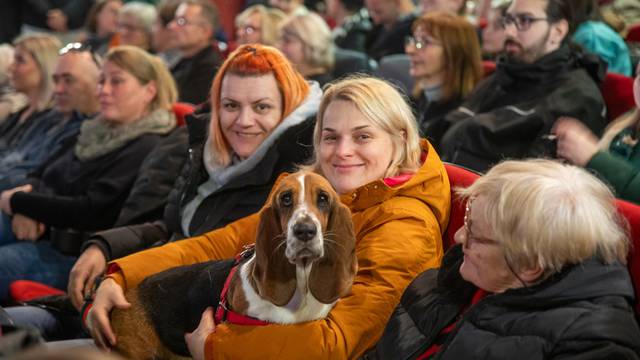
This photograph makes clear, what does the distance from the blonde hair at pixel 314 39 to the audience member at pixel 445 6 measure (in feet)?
2.33

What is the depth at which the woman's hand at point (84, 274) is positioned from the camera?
3139 millimetres

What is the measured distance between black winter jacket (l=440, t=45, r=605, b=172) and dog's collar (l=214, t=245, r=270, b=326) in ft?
5.38

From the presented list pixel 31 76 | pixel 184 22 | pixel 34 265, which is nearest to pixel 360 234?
pixel 34 265

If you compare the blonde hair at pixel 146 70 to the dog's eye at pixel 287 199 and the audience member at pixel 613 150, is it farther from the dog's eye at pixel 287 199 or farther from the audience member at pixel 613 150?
the dog's eye at pixel 287 199

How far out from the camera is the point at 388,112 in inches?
104

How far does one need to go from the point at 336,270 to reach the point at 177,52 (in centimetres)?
463

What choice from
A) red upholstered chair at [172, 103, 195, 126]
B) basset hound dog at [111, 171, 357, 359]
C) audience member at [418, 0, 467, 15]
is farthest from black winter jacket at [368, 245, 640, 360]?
audience member at [418, 0, 467, 15]

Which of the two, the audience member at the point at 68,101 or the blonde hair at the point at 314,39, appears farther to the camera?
the blonde hair at the point at 314,39

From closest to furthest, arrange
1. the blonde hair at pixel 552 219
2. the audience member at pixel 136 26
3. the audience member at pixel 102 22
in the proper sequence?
the blonde hair at pixel 552 219 → the audience member at pixel 136 26 → the audience member at pixel 102 22

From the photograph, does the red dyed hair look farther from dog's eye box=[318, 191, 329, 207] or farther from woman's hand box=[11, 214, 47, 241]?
woman's hand box=[11, 214, 47, 241]

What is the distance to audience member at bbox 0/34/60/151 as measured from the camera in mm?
5605

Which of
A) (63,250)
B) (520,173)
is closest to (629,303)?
(520,173)

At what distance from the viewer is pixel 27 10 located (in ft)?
30.0

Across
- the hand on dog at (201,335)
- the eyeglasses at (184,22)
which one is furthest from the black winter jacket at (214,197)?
the eyeglasses at (184,22)
